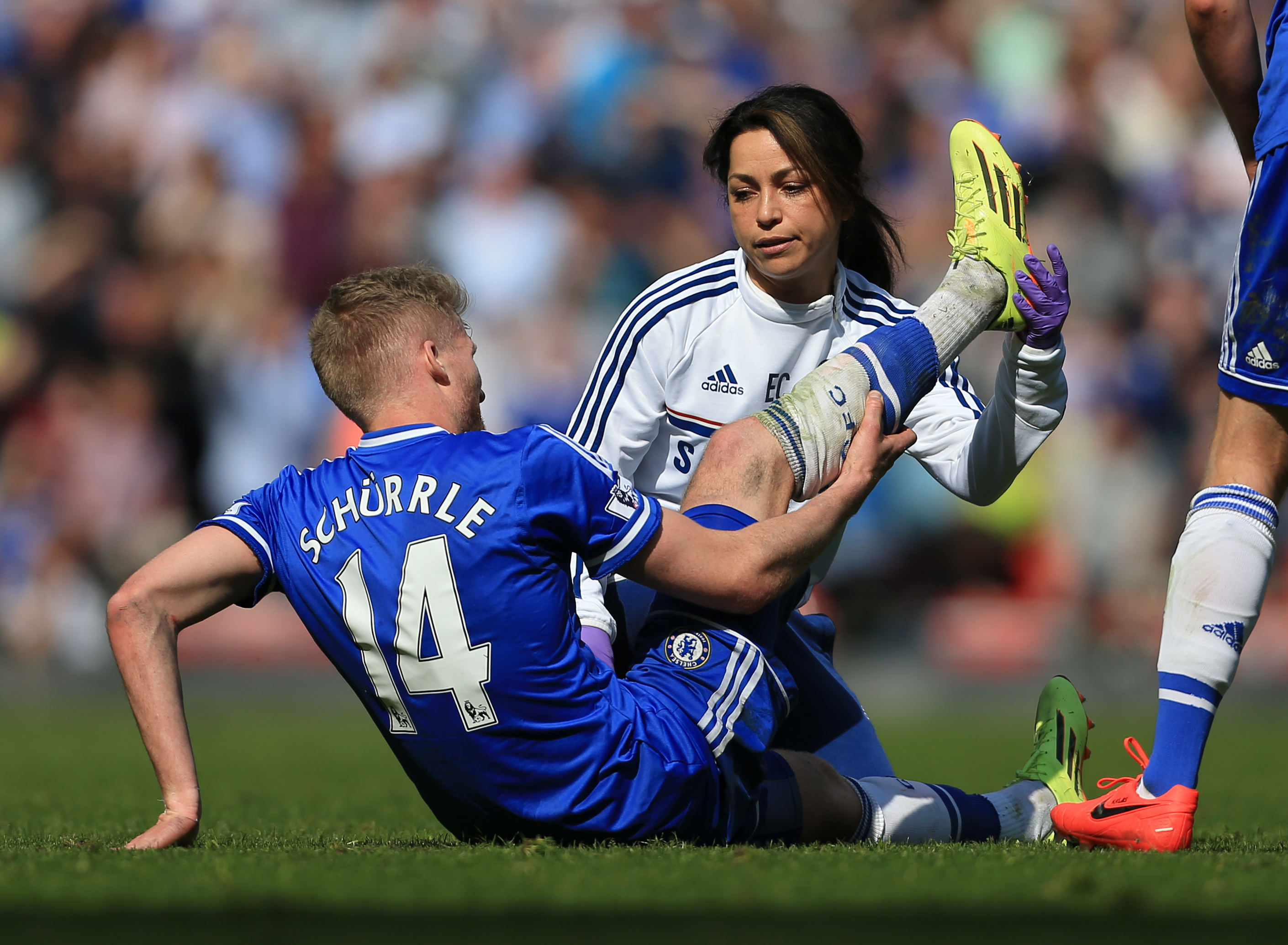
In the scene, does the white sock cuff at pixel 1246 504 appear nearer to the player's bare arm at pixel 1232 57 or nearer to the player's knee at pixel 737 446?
the player's bare arm at pixel 1232 57

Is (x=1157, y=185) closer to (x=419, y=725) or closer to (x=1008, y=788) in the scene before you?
(x=1008, y=788)

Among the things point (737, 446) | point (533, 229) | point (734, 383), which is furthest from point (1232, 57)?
point (533, 229)

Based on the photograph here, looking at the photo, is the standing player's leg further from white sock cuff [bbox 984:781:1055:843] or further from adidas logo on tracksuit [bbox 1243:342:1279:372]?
white sock cuff [bbox 984:781:1055:843]

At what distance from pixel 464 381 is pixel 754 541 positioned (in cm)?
78

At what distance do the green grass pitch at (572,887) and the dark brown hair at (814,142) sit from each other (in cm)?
206

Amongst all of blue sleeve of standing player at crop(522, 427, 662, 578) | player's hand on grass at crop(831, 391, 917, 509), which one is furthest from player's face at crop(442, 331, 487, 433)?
player's hand on grass at crop(831, 391, 917, 509)

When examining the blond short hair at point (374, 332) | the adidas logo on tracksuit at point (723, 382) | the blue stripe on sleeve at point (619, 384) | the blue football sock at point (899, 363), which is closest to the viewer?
the blond short hair at point (374, 332)

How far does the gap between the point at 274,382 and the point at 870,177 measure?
25.9ft

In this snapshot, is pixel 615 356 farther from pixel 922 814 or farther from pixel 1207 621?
pixel 1207 621

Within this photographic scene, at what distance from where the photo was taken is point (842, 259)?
5230 millimetres

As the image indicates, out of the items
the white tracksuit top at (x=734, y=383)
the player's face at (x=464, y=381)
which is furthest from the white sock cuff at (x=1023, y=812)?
the player's face at (x=464, y=381)

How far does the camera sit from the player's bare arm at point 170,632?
11.3 feet

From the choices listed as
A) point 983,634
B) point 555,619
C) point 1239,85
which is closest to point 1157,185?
point 983,634

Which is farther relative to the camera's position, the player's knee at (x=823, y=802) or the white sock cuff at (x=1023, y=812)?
the white sock cuff at (x=1023, y=812)
